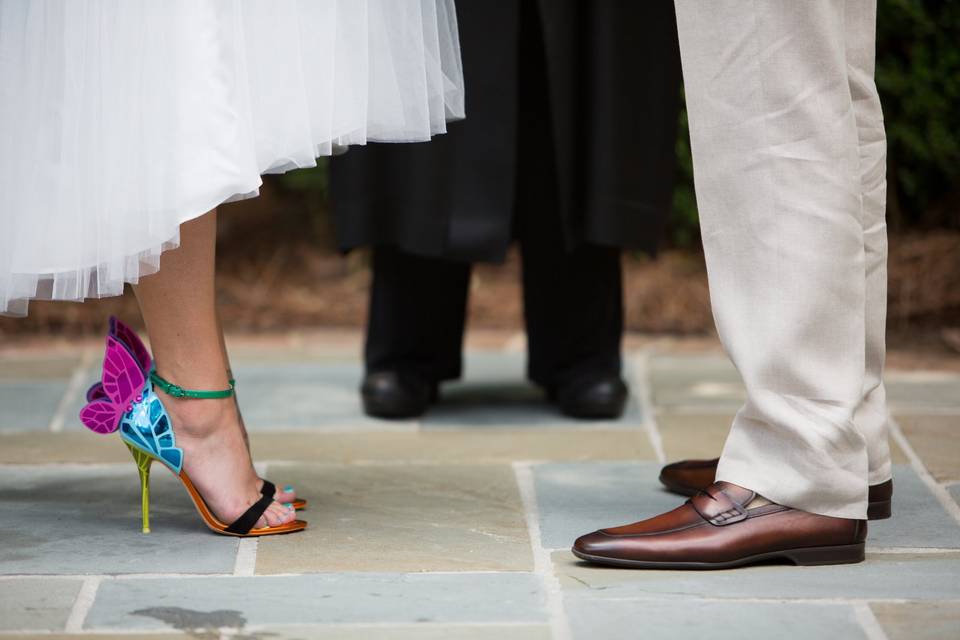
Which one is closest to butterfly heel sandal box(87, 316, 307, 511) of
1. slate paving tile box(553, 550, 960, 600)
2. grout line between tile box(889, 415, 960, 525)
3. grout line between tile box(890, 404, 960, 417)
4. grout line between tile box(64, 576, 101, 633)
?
grout line between tile box(64, 576, 101, 633)

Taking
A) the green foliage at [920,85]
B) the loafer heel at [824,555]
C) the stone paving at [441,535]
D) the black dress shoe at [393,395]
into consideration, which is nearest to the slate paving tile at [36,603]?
the stone paving at [441,535]

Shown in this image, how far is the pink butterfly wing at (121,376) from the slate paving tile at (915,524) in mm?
1015

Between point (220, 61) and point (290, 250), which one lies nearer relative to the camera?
point (220, 61)

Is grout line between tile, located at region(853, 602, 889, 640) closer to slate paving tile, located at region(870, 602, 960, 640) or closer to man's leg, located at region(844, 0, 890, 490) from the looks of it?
slate paving tile, located at region(870, 602, 960, 640)

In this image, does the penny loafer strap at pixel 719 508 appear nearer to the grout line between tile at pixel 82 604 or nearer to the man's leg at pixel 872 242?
the man's leg at pixel 872 242

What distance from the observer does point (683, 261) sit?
13.1 ft

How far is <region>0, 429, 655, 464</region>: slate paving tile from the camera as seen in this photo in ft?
7.21

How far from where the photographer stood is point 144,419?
5.52ft

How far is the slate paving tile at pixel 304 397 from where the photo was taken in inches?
96.6

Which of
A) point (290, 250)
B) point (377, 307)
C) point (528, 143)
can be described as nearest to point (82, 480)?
point (377, 307)

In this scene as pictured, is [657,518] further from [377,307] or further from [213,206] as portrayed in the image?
[377,307]

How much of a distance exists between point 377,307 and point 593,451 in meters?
0.56

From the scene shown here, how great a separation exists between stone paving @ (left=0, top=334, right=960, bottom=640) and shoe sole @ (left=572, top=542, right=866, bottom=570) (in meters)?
0.01

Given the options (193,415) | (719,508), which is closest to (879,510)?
(719,508)
